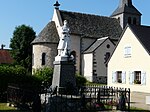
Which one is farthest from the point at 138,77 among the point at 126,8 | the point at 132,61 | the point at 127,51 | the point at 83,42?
the point at 126,8

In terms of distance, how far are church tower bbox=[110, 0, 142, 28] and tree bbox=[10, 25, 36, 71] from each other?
15.2 meters

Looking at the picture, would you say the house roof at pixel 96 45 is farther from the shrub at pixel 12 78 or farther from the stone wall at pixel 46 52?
the shrub at pixel 12 78

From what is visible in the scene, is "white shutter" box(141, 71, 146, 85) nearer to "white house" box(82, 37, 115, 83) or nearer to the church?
the church

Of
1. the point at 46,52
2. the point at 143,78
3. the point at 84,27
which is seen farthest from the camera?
the point at 84,27

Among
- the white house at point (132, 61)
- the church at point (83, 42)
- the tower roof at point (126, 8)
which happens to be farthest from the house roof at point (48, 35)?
the tower roof at point (126, 8)

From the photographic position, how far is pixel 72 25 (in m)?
40.6

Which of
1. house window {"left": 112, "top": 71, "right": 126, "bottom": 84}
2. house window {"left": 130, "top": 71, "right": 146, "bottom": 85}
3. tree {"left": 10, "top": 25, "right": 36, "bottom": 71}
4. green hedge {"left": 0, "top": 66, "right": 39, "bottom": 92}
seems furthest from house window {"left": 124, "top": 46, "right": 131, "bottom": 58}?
tree {"left": 10, "top": 25, "right": 36, "bottom": 71}

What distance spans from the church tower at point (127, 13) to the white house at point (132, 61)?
17.3 m

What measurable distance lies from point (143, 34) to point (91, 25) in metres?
15.1

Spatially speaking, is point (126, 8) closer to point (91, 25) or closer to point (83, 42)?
point (91, 25)

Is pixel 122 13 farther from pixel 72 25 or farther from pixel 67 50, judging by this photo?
pixel 67 50

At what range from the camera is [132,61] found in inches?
1101

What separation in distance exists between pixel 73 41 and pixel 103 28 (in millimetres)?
5716

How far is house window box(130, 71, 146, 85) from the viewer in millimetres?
26017
